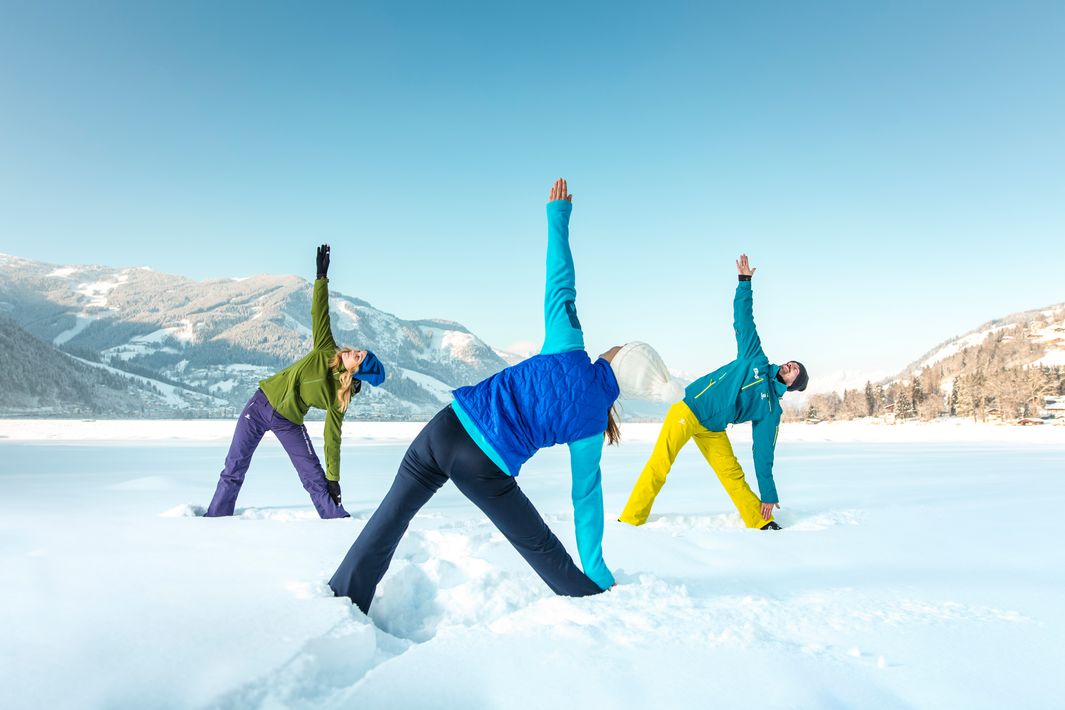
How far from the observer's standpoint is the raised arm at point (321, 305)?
5.46 meters

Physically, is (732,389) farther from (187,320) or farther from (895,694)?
(187,320)

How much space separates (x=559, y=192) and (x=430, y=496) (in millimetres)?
1591

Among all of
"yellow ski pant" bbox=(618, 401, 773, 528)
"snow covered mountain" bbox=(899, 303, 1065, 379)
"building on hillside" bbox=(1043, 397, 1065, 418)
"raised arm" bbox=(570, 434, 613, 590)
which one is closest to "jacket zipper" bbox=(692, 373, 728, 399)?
"yellow ski pant" bbox=(618, 401, 773, 528)

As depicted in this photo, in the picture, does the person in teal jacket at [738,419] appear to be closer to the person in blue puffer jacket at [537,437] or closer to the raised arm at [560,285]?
the person in blue puffer jacket at [537,437]

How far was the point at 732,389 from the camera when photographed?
5.10m

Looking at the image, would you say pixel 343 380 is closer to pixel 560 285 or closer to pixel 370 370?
pixel 370 370

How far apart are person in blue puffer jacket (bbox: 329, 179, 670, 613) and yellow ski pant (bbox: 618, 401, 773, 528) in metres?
2.30

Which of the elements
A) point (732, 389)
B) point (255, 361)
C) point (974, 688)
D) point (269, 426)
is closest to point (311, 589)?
point (974, 688)

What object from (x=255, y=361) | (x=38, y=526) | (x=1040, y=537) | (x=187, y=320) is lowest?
(x=1040, y=537)

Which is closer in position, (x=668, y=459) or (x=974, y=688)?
(x=974, y=688)

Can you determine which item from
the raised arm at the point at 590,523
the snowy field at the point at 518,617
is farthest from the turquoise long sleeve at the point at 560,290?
the snowy field at the point at 518,617

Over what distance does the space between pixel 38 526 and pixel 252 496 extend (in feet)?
9.16

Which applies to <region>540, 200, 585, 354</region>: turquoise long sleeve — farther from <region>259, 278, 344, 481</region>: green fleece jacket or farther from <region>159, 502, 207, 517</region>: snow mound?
<region>159, 502, 207, 517</region>: snow mound

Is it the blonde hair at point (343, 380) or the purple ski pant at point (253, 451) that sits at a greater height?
the blonde hair at point (343, 380)
